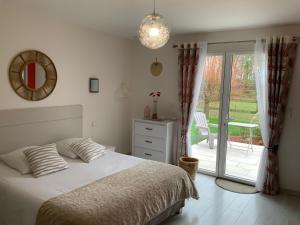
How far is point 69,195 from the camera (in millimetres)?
2178

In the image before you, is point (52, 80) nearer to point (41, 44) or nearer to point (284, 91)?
point (41, 44)

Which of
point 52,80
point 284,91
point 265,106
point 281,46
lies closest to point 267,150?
point 265,106

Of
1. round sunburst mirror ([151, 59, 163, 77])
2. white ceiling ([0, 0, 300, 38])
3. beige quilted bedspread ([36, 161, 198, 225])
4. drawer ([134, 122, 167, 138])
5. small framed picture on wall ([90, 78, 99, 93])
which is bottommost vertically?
beige quilted bedspread ([36, 161, 198, 225])

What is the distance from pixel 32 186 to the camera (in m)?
2.36

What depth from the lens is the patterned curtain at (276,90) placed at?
341 centimetres

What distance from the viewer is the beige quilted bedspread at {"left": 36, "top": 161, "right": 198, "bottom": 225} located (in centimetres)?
195

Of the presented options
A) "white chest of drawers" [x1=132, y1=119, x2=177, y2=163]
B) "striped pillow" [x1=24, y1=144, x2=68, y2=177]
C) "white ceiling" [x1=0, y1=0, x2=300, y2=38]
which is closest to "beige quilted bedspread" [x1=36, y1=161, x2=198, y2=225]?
"striped pillow" [x1=24, y1=144, x2=68, y2=177]

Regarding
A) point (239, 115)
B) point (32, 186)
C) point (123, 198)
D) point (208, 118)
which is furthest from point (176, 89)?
point (32, 186)

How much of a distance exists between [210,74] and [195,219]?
7.63ft

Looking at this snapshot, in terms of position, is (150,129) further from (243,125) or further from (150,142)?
(243,125)

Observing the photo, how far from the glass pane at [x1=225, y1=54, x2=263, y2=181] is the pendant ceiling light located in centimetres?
201

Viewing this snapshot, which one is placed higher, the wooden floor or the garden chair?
the garden chair

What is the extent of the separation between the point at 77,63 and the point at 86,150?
1451 mm

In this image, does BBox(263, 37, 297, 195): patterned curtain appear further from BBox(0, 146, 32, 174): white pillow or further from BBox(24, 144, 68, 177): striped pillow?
BBox(0, 146, 32, 174): white pillow
